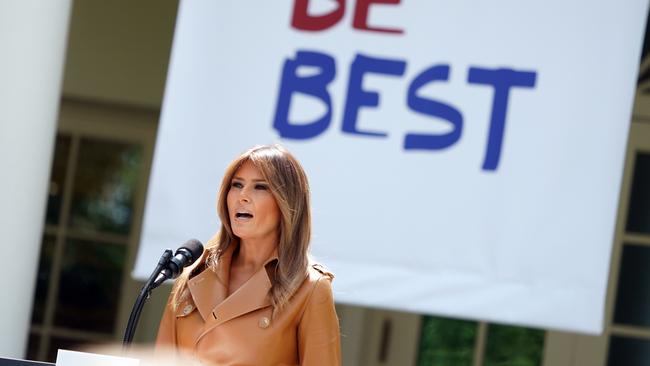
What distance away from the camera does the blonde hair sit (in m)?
2.16

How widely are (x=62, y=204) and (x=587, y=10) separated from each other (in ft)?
11.4

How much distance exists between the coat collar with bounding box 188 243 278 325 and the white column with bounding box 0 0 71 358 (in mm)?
1744

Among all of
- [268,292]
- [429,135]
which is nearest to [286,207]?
[268,292]

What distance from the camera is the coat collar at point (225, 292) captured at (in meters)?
2.18

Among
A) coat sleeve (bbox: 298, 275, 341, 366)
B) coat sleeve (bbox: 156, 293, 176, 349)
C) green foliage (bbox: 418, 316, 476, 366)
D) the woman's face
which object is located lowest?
green foliage (bbox: 418, 316, 476, 366)

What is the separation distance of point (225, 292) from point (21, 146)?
73.0 inches

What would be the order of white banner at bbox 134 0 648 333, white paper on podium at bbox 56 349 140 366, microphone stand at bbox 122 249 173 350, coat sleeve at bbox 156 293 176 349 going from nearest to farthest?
white paper on podium at bbox 56 349 140 366, microphone stand at bbox 122 249 173 350, coat sleeve at bbox 156 293 176 349, white banner at bbox 134 0 648 333

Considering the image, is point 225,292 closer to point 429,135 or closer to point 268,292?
point 268,292

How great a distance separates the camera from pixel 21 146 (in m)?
3.83

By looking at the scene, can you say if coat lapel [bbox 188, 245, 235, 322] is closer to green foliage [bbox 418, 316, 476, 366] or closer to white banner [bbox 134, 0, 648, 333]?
white banner [bbox 134, 0, 648, 333]

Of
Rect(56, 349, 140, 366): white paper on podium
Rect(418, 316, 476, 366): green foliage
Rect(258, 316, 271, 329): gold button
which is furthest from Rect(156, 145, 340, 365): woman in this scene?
Rect(418, 316, 476, 366): green foliage

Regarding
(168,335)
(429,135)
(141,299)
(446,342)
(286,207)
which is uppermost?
(429,135)

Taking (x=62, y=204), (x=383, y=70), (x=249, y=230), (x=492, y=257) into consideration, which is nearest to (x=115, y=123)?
(x=62, y=204)

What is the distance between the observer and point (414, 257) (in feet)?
12.6
